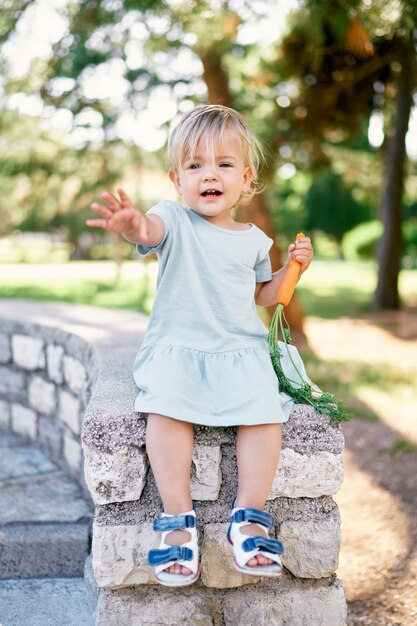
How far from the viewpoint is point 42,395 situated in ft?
11.0

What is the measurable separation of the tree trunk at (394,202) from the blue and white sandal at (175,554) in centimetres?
814

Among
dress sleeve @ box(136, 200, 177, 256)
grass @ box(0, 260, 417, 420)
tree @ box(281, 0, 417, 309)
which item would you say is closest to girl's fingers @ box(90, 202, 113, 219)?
dress sleeve @ box(136, 200, 177, 256)

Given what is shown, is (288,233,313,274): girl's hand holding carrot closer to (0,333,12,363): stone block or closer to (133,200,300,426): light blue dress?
(133,200,300,426): light blue dress

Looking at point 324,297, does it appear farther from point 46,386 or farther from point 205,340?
point 205,340

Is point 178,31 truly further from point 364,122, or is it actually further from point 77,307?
point 364,122

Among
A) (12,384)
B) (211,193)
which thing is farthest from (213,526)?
(12,384)

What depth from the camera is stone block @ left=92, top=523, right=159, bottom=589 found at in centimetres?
181

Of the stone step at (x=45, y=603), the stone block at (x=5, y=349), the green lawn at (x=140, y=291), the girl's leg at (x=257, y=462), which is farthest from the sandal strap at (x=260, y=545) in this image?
the green lawn at (x=140, y=291)

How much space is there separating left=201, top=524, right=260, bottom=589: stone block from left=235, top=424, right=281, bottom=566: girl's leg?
0.45 feet

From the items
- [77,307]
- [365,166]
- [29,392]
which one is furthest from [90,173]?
[29,392]

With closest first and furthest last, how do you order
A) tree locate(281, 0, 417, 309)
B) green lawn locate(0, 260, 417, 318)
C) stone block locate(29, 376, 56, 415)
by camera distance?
stone block locate(29, 376, 56, 415), tree locate(281, 0, 417, 309), green lawn locate(0, 260, 417, 318)

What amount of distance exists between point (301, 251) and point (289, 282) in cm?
11

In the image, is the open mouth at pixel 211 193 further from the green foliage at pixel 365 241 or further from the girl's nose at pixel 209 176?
the green foliage at pixel 365 241

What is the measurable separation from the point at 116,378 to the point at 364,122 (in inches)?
358
